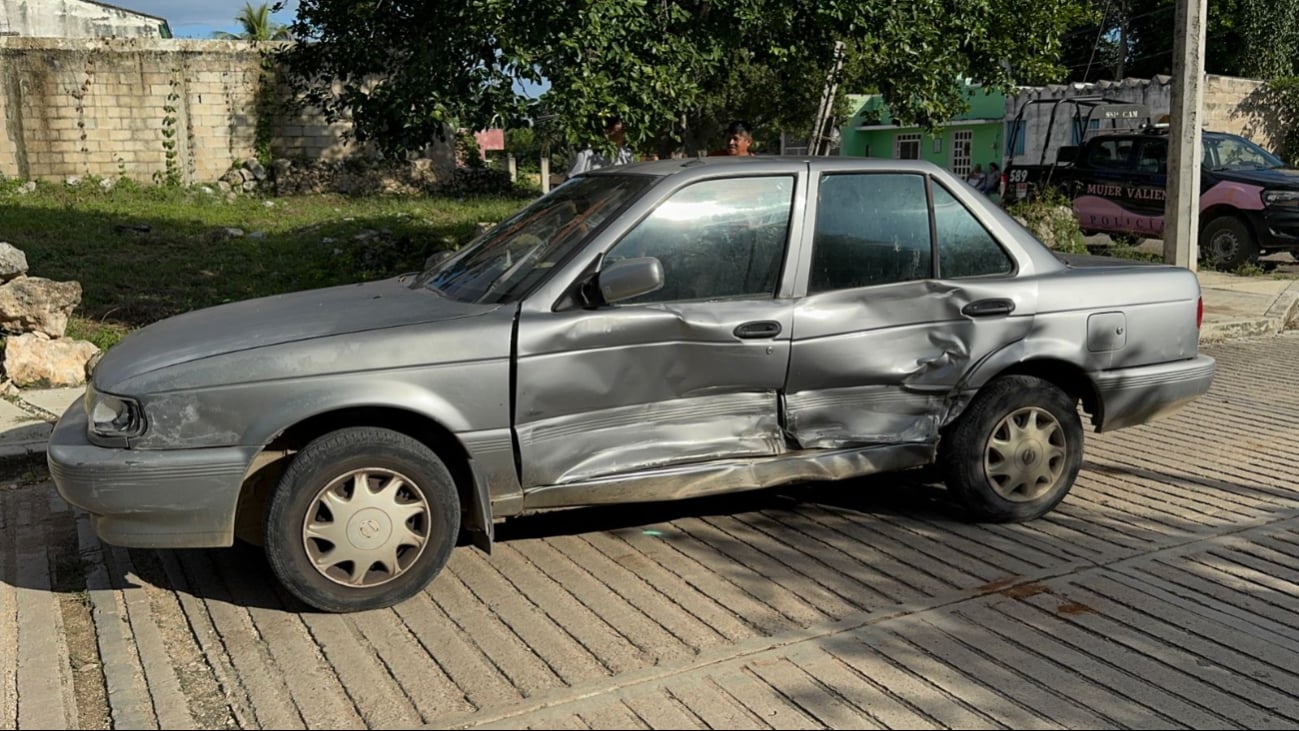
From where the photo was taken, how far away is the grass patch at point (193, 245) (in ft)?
35.5

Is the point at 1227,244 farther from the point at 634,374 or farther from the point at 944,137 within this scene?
the point at 944,137

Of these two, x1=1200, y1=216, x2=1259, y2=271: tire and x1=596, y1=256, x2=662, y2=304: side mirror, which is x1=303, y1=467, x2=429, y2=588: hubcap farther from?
x1=1200, y1=216, x2=1259, y2=271: tire

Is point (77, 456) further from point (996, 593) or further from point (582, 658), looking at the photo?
point (996, 593)

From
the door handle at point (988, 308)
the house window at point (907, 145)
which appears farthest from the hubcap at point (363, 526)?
the house window at point (907, 145)

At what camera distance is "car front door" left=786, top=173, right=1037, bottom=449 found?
4.91m

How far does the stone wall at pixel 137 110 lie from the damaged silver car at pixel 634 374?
1992cm

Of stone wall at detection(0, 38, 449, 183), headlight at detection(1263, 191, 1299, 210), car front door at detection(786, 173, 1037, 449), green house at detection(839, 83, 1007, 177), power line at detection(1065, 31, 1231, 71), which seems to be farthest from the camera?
power line at detection(1065, 31, 1231, 71)

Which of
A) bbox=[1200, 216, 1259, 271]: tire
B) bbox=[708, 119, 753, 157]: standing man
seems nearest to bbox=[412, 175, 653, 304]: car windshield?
bbox=[708, 119, 753, 157]: standing man

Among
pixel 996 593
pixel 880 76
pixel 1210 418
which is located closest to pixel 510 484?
pixel 996 593

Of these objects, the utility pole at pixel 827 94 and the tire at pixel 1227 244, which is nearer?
the utility pole at pixel 827 94

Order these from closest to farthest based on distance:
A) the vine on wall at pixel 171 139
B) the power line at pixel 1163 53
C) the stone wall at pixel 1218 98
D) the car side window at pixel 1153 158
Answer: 1. the car side window at pixel 1153 158
2. the vine on wall at pixel 171 139
3. the stone wall at pixel 1218 98
4. the power line at pixel 1163 53

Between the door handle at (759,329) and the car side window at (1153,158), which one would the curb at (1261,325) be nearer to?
the car side window at (1153,158)

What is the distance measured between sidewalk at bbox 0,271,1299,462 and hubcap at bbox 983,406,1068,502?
17.5 ft

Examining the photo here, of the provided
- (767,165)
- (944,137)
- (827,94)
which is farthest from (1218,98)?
(767,165)
